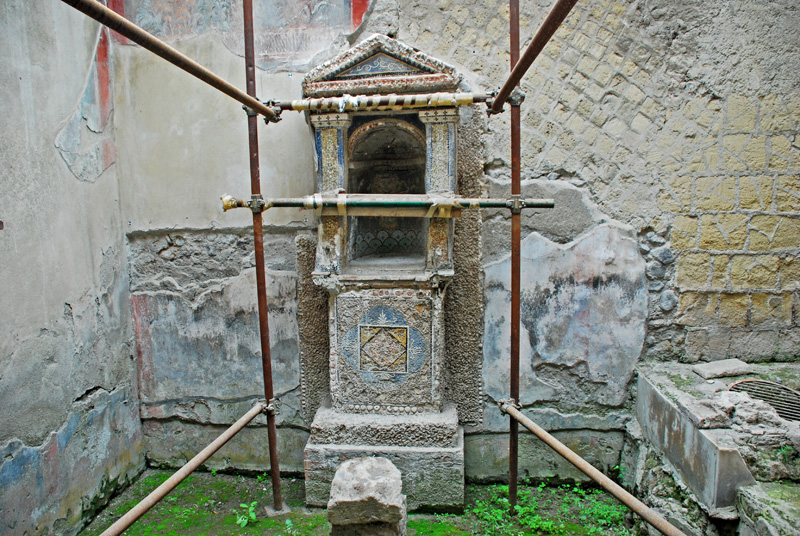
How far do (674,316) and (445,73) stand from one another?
76.2 inches

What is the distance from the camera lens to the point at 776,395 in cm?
251

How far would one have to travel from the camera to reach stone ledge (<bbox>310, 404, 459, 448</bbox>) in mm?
2627

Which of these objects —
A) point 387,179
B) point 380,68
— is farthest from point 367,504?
point 380,68

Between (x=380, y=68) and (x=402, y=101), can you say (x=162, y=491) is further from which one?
(x=380, y=68)

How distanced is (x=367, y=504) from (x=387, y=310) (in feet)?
3.24

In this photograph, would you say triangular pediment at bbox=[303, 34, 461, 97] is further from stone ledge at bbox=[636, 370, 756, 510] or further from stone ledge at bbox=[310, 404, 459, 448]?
stone ledge at bbox=[636, 370, 756, 510]

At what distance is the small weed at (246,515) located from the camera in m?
2.68

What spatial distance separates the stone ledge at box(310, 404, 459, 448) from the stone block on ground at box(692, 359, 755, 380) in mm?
1424

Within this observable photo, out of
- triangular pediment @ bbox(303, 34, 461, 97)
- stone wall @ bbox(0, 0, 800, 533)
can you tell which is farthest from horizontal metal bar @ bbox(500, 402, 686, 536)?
triangular pediment @ bbox(303, 34, 461, 97)

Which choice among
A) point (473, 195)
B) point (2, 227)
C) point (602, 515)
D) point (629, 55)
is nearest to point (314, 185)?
point (473, 195)

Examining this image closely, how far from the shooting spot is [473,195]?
2.90 metres

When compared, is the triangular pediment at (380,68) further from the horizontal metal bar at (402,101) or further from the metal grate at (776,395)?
the metal grate at (776,395)

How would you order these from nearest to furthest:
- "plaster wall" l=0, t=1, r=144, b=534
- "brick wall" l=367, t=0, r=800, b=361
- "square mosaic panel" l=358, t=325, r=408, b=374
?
"plaster wall" l=0, t=1, r=144, b=534, "square mosaic panel" l=358, t=325, r=408, b=374, "brick wall" l=367, t=0, r=800, b=361

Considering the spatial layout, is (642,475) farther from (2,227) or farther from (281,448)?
(2,227)
